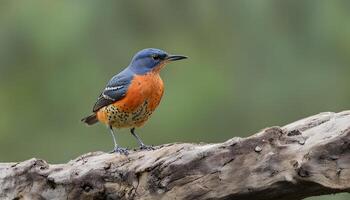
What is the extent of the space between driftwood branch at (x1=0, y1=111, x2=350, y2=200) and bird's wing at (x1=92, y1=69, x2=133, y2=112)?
1.12 m

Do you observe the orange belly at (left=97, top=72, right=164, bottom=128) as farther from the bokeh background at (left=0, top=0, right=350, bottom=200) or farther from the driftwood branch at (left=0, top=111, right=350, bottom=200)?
the bokeh background at (left=0, top=0, right=350, bottom=200)

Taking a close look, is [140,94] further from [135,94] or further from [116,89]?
[116,89]

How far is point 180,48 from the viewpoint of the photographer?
12914mm

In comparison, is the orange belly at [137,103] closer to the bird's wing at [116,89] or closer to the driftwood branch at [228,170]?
the bird's wing at [116,89]

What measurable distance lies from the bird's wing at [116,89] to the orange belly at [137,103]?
34mm

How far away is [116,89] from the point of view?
8.28 m

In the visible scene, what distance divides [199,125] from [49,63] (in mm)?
1946

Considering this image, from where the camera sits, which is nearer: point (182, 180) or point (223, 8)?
point (182, 180)

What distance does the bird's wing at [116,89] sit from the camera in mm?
8227

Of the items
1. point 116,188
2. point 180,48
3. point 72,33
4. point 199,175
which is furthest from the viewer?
point 180,48

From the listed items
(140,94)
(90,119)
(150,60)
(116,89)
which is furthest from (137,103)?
(90,119)

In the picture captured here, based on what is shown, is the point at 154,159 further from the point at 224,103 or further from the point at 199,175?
the point at 224,103

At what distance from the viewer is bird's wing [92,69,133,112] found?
8227mm

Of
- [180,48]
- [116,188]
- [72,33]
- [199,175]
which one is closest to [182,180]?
[199,175]
